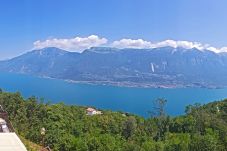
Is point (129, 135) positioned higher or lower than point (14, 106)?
lower

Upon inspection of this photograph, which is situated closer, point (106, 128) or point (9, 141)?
point (9, 141)

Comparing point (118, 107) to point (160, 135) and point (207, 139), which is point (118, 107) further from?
point (207, 139)

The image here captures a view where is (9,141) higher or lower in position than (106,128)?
higher

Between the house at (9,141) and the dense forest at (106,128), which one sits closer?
the house at (9,141)

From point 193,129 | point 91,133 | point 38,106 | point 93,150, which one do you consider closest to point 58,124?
point 91,133

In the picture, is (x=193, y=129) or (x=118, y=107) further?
(x=118, y=107)

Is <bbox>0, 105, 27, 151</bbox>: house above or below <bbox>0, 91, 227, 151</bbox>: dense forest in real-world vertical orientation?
above

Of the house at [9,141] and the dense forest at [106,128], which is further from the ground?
the house at [9,141]

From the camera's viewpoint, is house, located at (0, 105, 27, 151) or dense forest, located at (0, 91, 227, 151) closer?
house, located at (0, 105, 27, 151)
